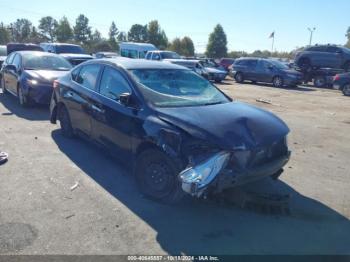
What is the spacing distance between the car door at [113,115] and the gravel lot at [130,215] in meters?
0.49

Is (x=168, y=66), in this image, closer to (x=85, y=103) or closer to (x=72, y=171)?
(x=85, y=103)

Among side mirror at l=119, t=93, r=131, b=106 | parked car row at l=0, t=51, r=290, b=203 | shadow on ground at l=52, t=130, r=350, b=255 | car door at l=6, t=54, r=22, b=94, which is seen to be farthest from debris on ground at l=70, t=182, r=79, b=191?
car door at l=6, t=54, r=22, b=94

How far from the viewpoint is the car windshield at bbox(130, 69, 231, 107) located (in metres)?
5.01

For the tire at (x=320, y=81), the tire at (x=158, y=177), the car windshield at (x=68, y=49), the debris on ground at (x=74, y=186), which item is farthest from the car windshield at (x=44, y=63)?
the tire at (x=320, y=81)

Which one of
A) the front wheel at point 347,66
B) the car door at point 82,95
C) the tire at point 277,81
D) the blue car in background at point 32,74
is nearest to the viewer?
the car door at point 82,95

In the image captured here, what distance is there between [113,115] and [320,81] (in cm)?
2231

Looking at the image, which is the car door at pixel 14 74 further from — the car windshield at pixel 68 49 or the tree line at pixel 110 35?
the tree line at pixel 110 35

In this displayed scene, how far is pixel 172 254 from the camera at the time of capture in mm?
3576

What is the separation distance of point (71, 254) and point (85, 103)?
3.09 metres

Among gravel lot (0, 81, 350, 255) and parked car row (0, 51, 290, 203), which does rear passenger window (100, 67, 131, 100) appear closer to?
parked car row (0, 51, 290, 203)

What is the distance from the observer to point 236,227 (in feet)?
13.6

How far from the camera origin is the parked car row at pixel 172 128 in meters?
4.10

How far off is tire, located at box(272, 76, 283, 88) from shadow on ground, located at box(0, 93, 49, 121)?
16.1 m

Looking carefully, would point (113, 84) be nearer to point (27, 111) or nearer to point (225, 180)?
point (225, 180)
